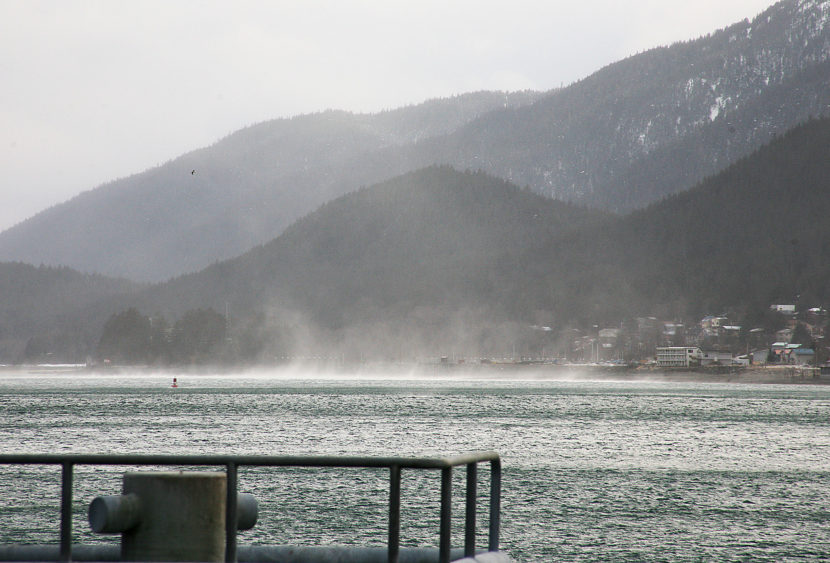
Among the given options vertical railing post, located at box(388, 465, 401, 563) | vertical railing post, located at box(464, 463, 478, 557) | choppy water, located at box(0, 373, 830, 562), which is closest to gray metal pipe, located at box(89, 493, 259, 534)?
vertical railing post, located at box(388, 465, 401, 563)

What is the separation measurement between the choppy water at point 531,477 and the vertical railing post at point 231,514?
934 inches

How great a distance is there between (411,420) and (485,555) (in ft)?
327

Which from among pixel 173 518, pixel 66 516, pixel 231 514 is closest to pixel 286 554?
pixel 231 514

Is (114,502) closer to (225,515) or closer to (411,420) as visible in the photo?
(225,515)

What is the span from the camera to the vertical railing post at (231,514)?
29.4 ft

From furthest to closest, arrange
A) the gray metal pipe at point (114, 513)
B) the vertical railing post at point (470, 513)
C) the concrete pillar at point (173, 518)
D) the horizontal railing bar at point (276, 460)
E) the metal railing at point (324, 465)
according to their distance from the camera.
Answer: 1. the vertical railing post at point (470, 513)
2. the concrete pillar at point (173, 518)
3. the gray metal pipe at point (114, 513)
4. the metal railing at point (324, 465)
5. the horizontal railing bar at point (276, 460)

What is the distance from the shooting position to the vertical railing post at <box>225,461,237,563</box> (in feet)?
29.4

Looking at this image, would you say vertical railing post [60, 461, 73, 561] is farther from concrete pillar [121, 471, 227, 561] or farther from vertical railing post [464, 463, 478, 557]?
vertical railing post [464, 463, 478, 557]

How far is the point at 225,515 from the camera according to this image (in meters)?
9.33

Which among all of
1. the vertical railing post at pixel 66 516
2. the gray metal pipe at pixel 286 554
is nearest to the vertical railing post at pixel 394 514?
the gray metal pipe at pixel 286 554

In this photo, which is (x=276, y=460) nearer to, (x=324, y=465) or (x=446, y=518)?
(x=324, y=465)

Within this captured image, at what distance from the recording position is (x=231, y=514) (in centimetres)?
918

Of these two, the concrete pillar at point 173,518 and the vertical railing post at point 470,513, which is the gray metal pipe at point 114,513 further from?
the vertical railing post at point 470,513

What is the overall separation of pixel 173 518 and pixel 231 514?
0.50 m
